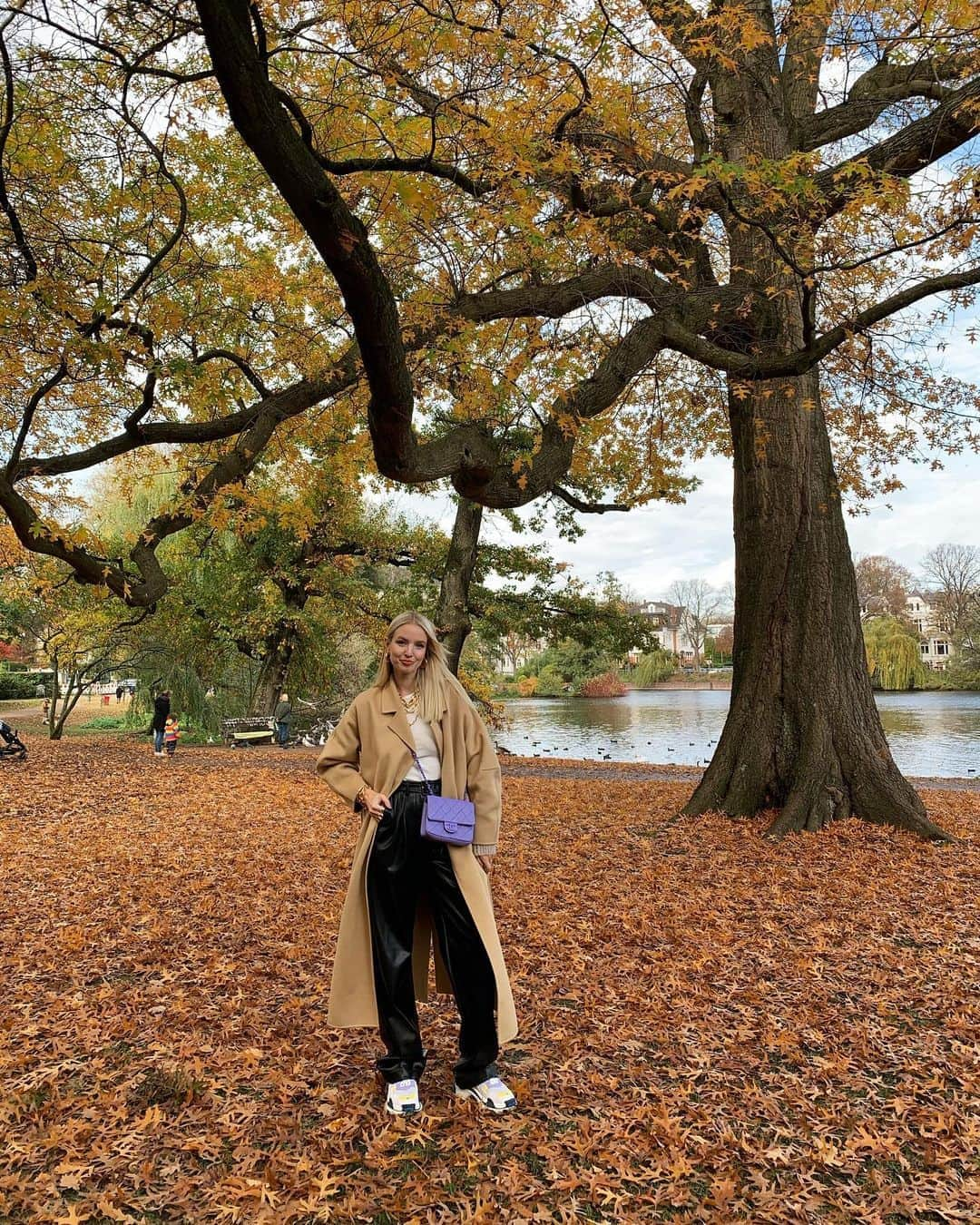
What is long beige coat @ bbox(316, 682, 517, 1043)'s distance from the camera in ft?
9.10

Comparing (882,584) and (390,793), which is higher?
(882,584)

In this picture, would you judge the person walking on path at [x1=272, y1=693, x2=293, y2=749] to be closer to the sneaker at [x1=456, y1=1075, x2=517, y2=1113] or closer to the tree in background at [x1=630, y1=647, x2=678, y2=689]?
the sneaker at [x1=456, y1=1075, x2=517, y2=1113]

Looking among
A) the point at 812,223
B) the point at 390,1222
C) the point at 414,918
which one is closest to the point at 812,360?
the point at 812,223

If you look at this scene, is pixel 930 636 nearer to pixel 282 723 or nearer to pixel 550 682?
pixel 550 682

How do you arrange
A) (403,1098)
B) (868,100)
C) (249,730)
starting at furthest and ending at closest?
1. (249,730)
2. (868,100)
3. (403,1098)

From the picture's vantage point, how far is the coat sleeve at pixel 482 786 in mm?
2873

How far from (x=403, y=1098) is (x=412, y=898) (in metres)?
0.67

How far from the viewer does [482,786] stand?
2910 millimetres

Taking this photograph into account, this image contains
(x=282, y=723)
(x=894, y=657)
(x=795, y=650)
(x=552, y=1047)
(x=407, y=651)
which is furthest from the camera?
(x=894, y=657)

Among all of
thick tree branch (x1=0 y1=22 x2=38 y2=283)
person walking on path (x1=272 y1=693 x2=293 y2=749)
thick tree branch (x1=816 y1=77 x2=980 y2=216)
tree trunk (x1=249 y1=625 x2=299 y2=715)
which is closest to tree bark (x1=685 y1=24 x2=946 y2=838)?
thick tree branch (x1=816 y1=77 x2=980 y2=216)

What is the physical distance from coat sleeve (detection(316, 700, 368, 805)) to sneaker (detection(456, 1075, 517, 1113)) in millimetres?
1113

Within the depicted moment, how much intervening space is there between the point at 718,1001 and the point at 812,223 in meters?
5.59

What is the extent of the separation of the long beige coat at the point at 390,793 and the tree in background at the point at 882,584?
50545mm

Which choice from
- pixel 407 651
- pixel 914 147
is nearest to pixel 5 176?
pixel 407 651
